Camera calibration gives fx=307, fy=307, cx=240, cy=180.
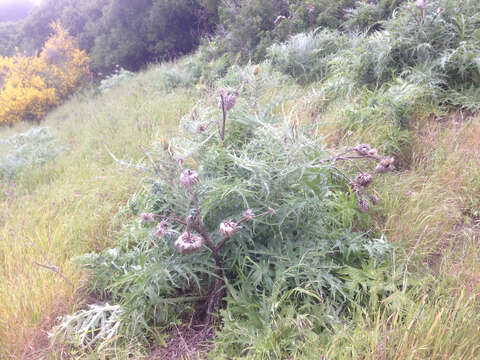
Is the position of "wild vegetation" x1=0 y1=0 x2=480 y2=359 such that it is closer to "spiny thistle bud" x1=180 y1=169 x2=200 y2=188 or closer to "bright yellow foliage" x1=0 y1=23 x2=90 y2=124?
"spiny thistle bud" x1=180 y1=169 x2=200 y2=188

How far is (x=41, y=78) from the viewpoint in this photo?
10.3 metres

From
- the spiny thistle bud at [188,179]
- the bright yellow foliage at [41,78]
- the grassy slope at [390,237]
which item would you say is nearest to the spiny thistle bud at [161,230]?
the spiny thistle bud at [188,179]

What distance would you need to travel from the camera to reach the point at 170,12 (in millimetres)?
10711

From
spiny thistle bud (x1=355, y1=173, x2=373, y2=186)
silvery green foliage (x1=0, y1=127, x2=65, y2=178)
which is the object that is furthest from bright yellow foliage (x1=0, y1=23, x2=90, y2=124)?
spiny thistle bud (x1=355, y1=173, x2=373, y2=186)

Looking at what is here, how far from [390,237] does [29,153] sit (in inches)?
188

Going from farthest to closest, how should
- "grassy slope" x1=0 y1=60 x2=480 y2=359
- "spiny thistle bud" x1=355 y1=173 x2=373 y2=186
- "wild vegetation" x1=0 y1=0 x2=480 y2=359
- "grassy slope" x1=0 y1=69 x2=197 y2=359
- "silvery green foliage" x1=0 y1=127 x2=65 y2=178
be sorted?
1. "silvery green foliage" x1=0 y1=127 x2=65 y2=178
2. "grassy slope" x1=0 y1=69 x2=197 y2=359
3. "spiny thistle bud" x1=355 y1=173 x2=373 y2=186
4. "wild vegetation" x1=0 y1=0 x2=480 y2=359
5. "grassy slope" x1=0 y1=60 x2=480 y2=359

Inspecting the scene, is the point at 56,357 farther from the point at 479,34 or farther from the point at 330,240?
the point at 479,34

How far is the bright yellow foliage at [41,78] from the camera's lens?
30.0ft

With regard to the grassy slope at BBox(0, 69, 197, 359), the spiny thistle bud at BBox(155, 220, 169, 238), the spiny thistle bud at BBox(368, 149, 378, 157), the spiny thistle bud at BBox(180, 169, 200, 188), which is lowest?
the grassy slope at BBox(0, 69, 197, 359)

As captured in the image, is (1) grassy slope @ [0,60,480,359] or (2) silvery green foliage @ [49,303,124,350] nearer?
(1) grassy slope @ [0,60,480,359]

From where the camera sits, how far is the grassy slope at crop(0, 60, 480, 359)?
3.85 ft

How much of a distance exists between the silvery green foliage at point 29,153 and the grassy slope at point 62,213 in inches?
7.5

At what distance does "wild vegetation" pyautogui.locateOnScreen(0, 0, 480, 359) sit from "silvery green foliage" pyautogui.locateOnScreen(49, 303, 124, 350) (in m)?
0.01

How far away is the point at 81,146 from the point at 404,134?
13.4ft
